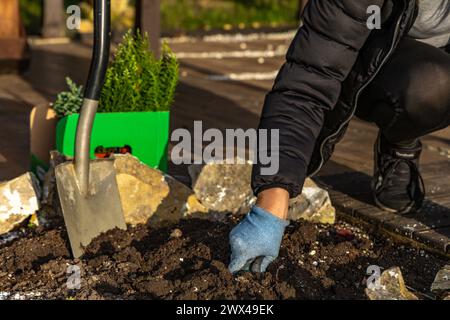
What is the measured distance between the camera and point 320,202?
3770 millimetres

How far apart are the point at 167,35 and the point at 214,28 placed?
102 centimetres

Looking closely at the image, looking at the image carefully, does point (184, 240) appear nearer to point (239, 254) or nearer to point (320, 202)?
point (239, 254)

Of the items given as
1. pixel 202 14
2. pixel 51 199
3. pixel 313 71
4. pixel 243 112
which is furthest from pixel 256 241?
pixel 202 14

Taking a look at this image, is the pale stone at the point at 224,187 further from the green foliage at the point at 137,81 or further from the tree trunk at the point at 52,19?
the tree trunk at the point at 52,19

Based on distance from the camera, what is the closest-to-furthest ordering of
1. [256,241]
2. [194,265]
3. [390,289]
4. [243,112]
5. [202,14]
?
[390,289], [256,241], [194,265], [243,112], [202,14]

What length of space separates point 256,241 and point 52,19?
6129mm

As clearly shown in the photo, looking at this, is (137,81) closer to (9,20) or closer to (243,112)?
(243,112)

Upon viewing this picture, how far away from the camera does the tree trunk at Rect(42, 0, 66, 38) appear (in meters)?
8.55

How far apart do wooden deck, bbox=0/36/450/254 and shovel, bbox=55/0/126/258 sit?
89 centimetres

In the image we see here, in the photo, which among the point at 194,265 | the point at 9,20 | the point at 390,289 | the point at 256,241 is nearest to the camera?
the point at 390,289

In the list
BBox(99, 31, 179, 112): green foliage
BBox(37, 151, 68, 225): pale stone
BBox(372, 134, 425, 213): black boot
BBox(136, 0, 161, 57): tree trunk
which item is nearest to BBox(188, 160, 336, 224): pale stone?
BBox(372, 134, 425, 213): black boot

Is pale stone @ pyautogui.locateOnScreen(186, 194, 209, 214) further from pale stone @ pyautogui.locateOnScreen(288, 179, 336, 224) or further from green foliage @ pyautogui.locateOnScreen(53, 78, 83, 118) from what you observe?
green foliage @ pyautogui.locateOnScreen(53, 78, 83, 118)

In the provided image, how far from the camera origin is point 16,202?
3.65m
